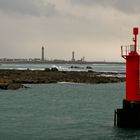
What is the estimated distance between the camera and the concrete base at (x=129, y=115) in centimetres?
2850

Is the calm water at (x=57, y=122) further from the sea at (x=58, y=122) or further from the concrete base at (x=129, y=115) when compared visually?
the concrete base at (x=129, y=115)

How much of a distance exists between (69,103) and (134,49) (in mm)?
23465

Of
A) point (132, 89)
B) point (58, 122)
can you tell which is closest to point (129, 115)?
point (132, 89)

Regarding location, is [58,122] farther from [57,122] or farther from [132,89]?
[132,89]

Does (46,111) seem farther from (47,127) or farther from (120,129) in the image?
(120,129)

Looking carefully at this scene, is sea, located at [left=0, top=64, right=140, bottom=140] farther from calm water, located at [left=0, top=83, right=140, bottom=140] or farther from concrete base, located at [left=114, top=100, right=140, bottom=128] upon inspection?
concrete base, located at [left=114, top=100, right=140, bottom=128]

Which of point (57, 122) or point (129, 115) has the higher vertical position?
point (129, 115)

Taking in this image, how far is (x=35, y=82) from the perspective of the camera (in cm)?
8500

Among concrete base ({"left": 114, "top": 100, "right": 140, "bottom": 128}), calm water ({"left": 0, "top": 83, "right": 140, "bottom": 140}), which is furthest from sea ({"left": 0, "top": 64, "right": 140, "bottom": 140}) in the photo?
concrete base ({"left": 114, "top": 100, "right": 140, "bottom": 128})

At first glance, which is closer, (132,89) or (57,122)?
(132,89)

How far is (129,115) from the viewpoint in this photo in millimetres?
28688

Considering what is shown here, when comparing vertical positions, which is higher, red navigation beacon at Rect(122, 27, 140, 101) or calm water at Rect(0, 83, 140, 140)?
red navigation beacon at Rect(122, 27, 140, 101)

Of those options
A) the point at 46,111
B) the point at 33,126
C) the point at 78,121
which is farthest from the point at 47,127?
the point at 46,111

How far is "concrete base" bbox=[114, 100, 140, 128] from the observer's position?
93.5 feet
